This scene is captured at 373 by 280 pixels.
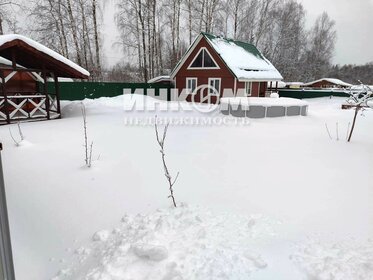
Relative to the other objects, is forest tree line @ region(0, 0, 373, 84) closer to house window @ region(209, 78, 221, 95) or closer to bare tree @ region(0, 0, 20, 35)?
bare tree @ region(0, 0, 20, 35)

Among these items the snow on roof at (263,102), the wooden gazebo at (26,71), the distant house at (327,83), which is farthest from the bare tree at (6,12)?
the distant house at (327,83)

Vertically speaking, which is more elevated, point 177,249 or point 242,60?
point 242,60

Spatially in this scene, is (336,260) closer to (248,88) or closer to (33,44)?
(33,44)

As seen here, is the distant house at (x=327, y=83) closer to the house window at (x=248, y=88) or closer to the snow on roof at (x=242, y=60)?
the snow on roof at (x=242, y=60)

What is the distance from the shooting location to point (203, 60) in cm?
1667

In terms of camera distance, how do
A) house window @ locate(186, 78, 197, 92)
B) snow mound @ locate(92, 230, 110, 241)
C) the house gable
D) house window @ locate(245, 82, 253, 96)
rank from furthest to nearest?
house window @ locate(186, 78, 197, 92) → house window @ locate(245, 82, 253, 96) → the house gable → snow mound @ locate(92, 230, 110, 241)

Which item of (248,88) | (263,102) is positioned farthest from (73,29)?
(263,102)

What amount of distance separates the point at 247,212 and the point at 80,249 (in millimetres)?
2022

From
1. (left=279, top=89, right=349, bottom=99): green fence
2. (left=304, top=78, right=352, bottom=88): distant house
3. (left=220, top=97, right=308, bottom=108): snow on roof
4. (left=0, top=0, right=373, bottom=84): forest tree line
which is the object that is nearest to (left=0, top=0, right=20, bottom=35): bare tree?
(left=0, top=0, right=373, bottom=84): forest tree line

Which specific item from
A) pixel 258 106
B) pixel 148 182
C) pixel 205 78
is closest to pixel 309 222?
pixel 148 182

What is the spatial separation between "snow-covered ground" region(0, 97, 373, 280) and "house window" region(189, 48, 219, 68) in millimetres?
11013

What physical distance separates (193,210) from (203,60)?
48.3 feet

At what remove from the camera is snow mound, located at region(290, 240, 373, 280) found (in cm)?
215

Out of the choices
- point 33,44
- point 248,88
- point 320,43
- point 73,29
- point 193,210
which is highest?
point 320,43
